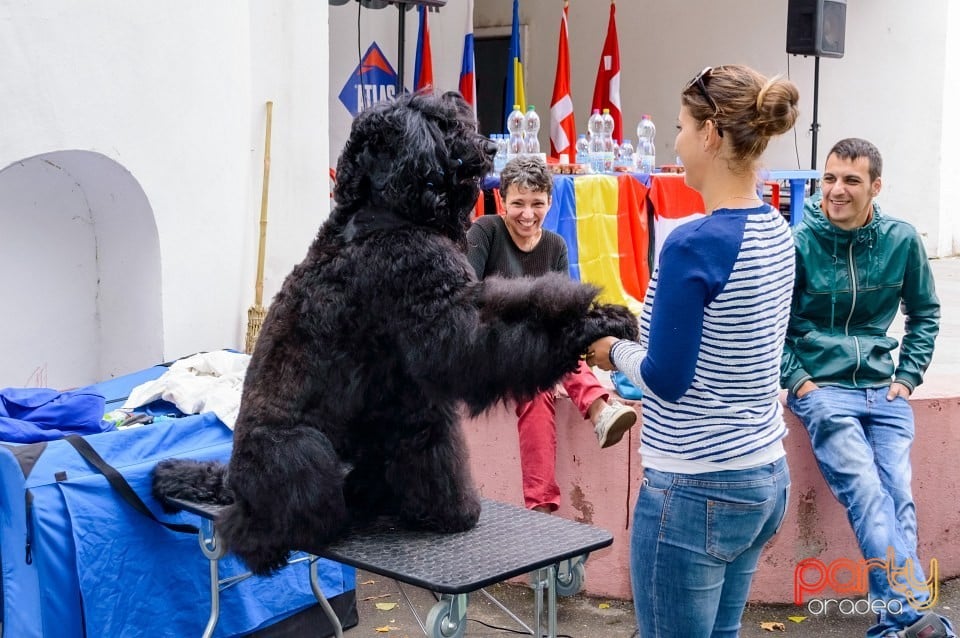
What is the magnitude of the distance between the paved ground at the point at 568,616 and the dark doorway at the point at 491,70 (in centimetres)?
1021

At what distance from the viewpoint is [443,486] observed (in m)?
2.36

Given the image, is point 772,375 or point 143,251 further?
point 143,251

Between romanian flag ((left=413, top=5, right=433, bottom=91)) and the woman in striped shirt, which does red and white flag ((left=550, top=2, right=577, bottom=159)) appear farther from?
the woman in striped shirt

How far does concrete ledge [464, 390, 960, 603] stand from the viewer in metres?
3.80

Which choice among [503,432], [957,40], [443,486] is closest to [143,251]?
[503,432]

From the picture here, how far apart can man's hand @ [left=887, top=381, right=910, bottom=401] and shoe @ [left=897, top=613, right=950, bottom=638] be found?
76 cm

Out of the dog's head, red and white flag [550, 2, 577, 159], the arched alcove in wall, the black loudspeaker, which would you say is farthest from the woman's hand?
red and white flag [550, 2, 577, 159]

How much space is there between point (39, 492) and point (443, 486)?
4.22 ft

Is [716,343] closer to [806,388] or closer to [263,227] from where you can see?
[806,388]

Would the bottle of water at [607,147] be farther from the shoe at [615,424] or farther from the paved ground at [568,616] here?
the shoe at [615,424]

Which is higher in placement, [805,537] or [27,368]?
[27,368]

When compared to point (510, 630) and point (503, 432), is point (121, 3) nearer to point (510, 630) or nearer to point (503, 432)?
point (503, 432)

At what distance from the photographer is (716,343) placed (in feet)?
6.42

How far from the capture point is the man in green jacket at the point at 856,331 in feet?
11.5
